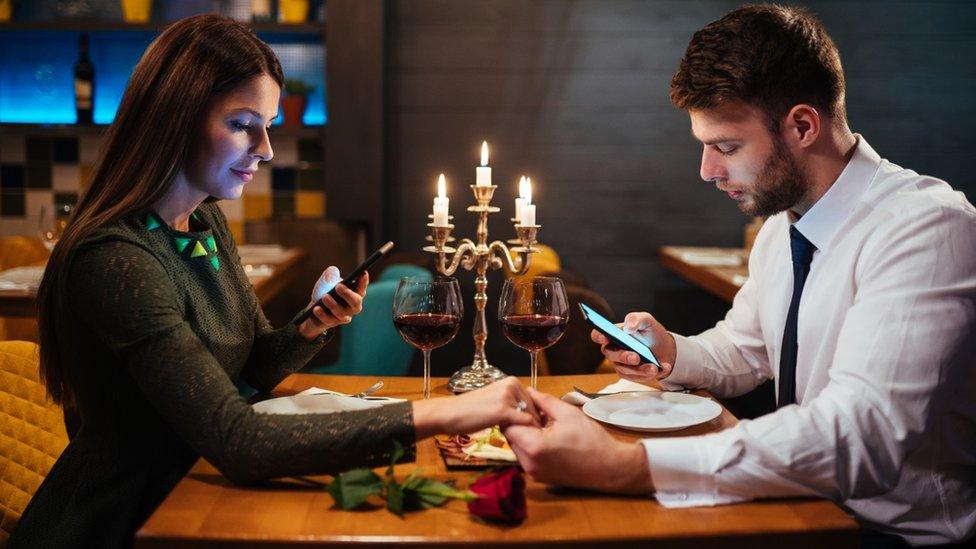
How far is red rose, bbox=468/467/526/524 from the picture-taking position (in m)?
1.21

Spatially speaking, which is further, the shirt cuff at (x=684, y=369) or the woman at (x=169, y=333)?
the shirt cuff at (x=684, y=369)

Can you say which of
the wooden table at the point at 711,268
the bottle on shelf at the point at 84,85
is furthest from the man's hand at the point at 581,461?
the bottle on shelf at the point at 84,85

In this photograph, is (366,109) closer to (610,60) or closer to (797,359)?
(610,60)

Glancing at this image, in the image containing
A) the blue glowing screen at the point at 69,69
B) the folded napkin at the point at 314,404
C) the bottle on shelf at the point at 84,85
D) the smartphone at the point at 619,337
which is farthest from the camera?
the blue glowing screen at the point at 69,69

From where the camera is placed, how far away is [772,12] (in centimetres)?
176

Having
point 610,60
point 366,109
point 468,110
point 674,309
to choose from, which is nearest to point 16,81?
point 366,109

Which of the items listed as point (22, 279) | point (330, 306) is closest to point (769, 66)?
point (330, 306)

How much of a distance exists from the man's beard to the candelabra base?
602mm

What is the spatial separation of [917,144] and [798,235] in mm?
3704

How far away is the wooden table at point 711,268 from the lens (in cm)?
382

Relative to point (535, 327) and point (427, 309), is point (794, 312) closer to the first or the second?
point (535, 327)

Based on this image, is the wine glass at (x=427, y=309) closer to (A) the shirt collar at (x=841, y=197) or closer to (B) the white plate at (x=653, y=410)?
(B) the white plate at (x=653, y=410)

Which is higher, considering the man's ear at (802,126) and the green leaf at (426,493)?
the man's ear at (802,126)

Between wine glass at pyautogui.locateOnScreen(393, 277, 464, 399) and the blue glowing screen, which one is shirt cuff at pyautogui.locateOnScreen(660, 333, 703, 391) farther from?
the blue glowing screen
